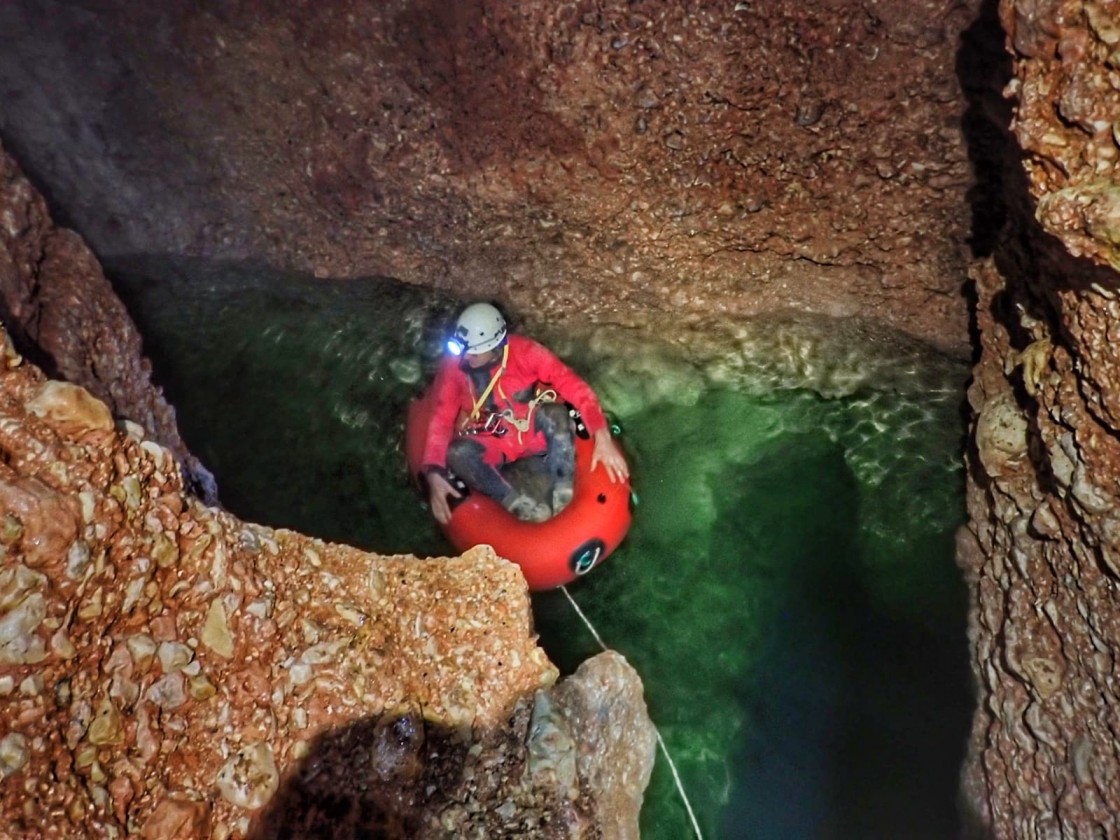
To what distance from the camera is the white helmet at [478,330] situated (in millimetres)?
3895

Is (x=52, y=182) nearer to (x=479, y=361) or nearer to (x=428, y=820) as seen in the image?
(x=479, y=361)

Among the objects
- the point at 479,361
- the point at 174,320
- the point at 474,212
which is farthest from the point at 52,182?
the point at 479,361

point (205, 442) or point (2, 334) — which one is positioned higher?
point (2, 334)

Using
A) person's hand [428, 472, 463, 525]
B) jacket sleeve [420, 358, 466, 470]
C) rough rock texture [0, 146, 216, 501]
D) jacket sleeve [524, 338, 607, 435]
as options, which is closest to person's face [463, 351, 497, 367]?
jacket sleeve [420, 358, 466, 470]

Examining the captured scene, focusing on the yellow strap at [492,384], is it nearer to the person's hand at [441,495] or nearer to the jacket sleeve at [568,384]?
the jacket sleeve at [568,384]

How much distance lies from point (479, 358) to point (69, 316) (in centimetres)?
180

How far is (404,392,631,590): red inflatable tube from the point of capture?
12.9 feet

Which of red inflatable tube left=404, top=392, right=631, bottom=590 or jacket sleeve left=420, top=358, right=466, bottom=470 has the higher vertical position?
jacket sleeve left=420, top=358, right=466, bottom=470

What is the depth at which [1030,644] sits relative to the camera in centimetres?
302

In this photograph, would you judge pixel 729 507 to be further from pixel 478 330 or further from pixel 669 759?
pixel 478 330

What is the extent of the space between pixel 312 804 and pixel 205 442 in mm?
3084

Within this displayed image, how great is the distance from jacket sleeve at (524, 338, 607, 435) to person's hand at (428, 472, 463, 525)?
0.79 meters

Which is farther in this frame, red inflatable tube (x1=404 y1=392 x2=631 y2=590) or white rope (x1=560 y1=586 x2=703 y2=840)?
red inflatable tube (x1=404 y1=392 x2=631 y2=590)

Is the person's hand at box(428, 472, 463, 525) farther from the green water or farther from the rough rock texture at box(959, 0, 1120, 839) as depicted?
the rough rock texture at box(959, 0, 1120, 839)
